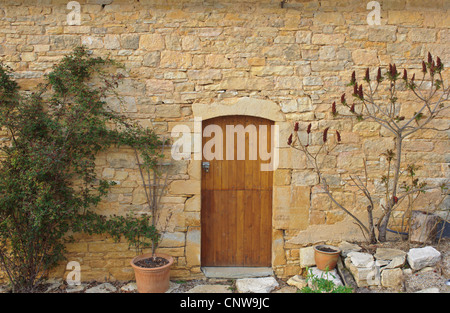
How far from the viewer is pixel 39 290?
380 centimetres

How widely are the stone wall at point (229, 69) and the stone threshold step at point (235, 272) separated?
0.15 meters

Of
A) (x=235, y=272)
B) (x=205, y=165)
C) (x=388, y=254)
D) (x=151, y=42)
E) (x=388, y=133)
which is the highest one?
(x=151, y=42)

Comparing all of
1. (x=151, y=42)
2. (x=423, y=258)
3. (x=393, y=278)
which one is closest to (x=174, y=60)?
(x=151, y=42)

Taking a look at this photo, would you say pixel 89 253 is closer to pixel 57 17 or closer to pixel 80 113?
pixel 80 113

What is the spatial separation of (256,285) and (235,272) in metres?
0.38

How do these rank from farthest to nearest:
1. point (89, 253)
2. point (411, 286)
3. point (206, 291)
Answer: point (89, 253) → point (206, 291) → point (411, 286)

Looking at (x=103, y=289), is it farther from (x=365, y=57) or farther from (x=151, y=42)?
(x=365, y=57)

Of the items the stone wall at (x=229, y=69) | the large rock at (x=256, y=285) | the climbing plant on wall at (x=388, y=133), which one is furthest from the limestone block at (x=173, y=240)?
the climbing plant on wall at (x=388, y=133)

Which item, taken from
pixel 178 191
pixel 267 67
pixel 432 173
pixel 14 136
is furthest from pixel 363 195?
pixel 14 136

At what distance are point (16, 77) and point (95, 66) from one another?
2.97ft

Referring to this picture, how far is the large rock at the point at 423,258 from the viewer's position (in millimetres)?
3424

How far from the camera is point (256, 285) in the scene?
381 cm

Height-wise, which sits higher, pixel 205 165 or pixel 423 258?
pixel 205 165

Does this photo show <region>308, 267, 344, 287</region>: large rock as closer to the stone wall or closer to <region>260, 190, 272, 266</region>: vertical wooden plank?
the stone wall
